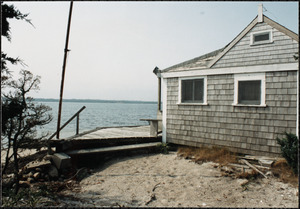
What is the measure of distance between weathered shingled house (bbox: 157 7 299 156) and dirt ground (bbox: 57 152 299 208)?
1779 mm

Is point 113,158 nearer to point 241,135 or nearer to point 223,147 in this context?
point 223,147

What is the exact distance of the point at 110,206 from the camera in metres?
5.18

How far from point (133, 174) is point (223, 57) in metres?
5.88

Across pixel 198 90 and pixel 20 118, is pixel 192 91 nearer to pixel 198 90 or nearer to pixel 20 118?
pixel 198 90

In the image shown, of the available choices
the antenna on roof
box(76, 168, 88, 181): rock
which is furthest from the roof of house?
box(76, 168, 88, 181): rock

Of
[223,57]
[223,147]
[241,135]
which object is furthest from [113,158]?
→ [223,57]

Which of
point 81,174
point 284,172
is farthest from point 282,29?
point 81,174

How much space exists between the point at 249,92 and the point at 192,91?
244 centimetres

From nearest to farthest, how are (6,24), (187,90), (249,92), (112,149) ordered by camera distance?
1. (6,24)
2. (249,92)
3. (112,149)
4. (187,90)

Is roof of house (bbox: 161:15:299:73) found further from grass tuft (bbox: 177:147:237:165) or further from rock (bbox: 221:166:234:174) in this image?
rock (bbox: 221:166:234:174)

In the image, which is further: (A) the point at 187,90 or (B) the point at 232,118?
(A) the point at 187,90

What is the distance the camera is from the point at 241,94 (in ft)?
28.3

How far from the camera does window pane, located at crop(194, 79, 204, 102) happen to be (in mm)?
9719

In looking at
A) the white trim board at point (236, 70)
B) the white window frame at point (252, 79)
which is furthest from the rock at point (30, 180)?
the white window frame at point (252, 79)
